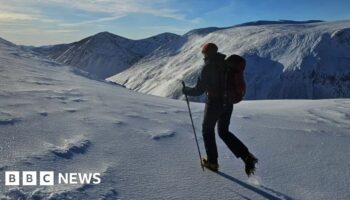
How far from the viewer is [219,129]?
711 centimetres

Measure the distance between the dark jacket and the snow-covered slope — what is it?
104 meters

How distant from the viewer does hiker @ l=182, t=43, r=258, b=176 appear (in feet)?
22.2

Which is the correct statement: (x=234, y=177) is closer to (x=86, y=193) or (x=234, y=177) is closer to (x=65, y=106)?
(x=86, y=193)

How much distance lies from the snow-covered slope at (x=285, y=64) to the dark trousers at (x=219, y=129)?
103 m

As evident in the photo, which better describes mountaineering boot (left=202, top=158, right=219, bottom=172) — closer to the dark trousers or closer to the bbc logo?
the dark trousers

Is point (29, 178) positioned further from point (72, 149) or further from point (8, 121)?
point (8, 121)

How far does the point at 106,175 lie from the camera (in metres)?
6.10

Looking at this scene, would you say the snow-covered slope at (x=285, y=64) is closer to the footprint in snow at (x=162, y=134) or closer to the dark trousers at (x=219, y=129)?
the footprint in snow at (x=162, y=134)

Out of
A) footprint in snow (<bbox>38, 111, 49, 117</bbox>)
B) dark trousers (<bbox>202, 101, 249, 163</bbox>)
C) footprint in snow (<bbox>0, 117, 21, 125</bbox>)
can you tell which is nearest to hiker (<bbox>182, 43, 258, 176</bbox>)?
dark trousers (<bbox>202, 101, 249, 163</bbox>)

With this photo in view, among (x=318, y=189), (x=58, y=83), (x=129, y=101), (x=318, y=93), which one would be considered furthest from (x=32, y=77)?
(x=318, y=93)

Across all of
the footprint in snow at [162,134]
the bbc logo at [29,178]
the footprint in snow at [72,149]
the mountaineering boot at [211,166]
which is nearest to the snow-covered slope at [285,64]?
the footprint in snow at [162,134]

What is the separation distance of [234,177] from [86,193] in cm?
242

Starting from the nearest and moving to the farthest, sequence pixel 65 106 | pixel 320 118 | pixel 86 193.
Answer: pixel 86 193, pixel 65 106, pixel 320 118

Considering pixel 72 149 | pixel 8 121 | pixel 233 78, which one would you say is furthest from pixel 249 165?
pixel 8 121
